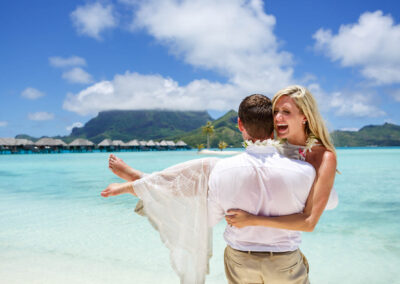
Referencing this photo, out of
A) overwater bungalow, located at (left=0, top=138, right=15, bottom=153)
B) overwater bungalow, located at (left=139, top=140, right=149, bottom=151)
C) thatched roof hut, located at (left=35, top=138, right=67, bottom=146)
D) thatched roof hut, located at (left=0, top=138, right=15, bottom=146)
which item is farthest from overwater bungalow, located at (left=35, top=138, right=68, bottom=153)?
overwater bungalow, located at (left=139, top=140, right=149, bottom=151)

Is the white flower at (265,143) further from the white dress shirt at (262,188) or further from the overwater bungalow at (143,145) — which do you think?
the overwater bungalow at (143,145)

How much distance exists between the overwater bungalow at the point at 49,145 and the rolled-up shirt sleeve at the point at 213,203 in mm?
64134

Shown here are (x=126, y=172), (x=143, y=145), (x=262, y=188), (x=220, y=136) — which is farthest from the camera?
(x=220, y=136)

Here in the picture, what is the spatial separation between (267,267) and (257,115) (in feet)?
2.22

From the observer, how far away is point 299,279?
138cm

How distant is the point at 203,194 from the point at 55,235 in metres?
5.83

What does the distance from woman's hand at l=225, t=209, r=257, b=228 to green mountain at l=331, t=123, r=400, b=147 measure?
154 metres

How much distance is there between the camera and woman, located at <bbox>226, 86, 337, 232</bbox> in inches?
49.3

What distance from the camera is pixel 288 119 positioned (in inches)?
53.4

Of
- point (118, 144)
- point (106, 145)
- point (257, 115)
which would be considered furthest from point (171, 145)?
point (257, 115)

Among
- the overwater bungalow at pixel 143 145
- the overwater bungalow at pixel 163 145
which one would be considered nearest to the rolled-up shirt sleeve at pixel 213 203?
the overwater bungalow at pixel 143 145

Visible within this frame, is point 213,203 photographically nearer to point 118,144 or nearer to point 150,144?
point 118,144

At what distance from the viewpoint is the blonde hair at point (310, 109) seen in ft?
4.40

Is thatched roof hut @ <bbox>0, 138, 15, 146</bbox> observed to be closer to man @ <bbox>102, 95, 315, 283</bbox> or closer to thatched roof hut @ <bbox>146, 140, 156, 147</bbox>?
→ thatched roof hut @ <bbox>146, 140, 156, 147</bbox>
